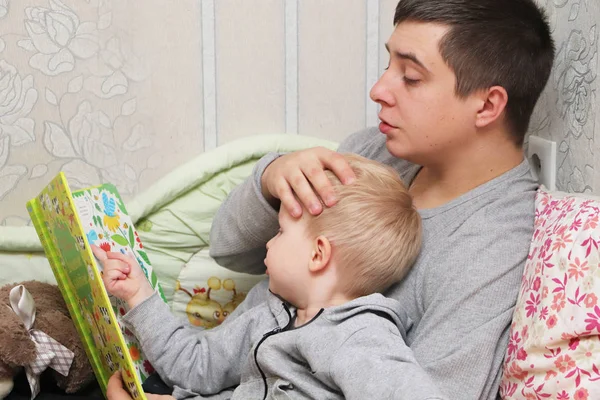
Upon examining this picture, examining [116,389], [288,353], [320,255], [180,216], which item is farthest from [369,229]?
[180,216]

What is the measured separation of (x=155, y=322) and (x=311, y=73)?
0.69 m

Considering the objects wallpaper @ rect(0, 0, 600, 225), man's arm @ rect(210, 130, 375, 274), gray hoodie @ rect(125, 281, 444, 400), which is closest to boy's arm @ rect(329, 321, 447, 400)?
gray hoodie @ rect(125, 281, 444, 400)

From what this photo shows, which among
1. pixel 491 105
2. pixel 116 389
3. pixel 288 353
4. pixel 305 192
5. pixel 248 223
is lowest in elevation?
pixel 116 389

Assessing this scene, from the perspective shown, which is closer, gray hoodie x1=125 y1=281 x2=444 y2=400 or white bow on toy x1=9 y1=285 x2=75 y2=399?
gray hoodie x1=125 y1=281 x2=444 y2=400

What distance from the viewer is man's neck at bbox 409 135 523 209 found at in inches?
49.4

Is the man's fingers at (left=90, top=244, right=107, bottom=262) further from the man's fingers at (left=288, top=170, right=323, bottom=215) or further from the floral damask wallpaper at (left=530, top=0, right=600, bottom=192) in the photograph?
the floral damask wallpaper at (left=530, top=0, right=600, bottom=192)

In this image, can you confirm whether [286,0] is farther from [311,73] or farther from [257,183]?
[257,183]

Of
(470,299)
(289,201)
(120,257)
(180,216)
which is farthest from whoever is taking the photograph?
(180,216)

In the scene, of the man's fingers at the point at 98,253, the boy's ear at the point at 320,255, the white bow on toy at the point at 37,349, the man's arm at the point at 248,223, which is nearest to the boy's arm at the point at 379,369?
the boy's ear at the point at 320,255

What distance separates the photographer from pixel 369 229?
113 centimetres

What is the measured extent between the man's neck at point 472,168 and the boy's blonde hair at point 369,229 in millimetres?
125

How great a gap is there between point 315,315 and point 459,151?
0.37 metres

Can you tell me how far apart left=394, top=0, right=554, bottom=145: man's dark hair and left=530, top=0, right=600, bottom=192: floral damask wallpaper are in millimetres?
62

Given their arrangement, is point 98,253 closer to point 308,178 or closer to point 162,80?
point 308,178
